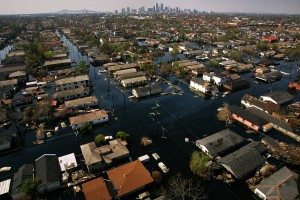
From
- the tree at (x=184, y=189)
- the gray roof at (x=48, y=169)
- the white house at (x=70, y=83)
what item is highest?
the white house at (x=70, y=83)

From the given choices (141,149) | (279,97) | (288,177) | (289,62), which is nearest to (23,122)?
(141,149)

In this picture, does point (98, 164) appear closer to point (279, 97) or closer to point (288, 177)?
point (288, 177)

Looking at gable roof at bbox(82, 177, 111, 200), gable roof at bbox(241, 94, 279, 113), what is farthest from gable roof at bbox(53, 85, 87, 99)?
gable roof at bbox(241, 94, 279, 113)

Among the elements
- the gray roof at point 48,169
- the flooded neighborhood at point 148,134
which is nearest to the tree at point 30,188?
the flooded neighborhood at point 148,134

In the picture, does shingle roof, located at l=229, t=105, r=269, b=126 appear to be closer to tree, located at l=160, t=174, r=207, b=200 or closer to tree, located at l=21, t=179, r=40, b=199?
tree, located at l=160, t=174, r=207, b=200

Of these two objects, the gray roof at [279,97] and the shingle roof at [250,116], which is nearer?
the shingle roof at [250,116]

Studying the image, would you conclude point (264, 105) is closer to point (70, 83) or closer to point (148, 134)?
point (148, 134)

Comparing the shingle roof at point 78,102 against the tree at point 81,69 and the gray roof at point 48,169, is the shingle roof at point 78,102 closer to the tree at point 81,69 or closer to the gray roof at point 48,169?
the gray roof at point 48,169
